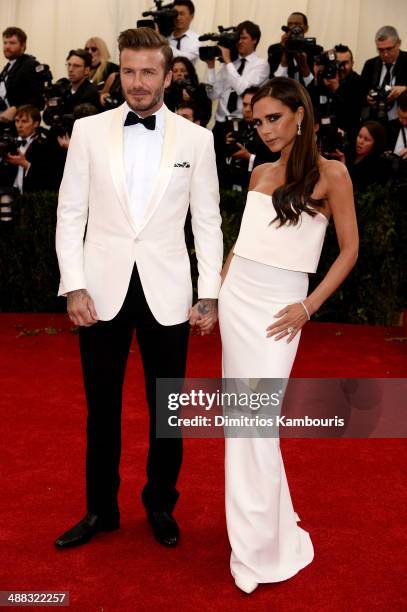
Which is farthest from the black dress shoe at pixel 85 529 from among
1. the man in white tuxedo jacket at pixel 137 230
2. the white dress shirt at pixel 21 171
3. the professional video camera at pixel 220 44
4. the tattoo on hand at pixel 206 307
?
the professional video camera at pixel 220 44

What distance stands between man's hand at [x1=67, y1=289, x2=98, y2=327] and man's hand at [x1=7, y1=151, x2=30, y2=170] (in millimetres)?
4430

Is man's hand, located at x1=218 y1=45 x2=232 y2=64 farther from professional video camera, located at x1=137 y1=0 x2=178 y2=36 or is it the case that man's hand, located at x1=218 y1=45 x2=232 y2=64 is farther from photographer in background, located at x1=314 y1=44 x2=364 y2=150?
photographer in background, located at x1=314 y1=44 x2=364 y2=150

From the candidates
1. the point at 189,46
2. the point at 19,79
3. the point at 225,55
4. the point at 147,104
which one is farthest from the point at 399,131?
the point at 147,104

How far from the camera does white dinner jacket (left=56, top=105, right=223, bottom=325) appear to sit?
2.70 m

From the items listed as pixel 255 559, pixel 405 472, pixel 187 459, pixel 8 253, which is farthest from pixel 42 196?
pixel 255 559

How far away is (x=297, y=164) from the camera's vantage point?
260 centimetres

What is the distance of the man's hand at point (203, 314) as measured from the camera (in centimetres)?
277

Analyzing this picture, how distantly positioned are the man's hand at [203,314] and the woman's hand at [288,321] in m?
0.24

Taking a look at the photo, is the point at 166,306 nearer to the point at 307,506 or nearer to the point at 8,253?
the point at 307,506

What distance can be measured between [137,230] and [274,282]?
0.47 metres

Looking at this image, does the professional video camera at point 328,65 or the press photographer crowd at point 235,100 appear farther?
the professional video camera at point 328,65

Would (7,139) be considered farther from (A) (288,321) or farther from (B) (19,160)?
(A) (288,321)

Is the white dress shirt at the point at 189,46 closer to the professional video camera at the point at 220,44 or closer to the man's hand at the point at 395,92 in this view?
the professional video camera at the point at 220,44

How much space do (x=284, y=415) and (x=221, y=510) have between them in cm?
152
